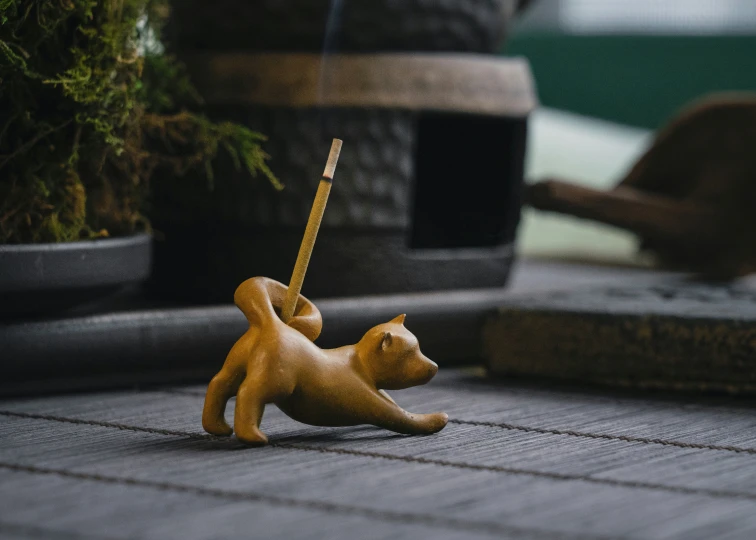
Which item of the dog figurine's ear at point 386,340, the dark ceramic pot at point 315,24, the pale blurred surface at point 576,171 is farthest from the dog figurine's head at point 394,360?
the pale blurred surface at point 576,171

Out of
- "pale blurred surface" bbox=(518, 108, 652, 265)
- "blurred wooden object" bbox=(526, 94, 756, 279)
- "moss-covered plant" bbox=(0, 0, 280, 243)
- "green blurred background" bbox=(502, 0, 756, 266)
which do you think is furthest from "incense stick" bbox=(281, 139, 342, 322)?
"green blurred background" bbox=(502, 0, 756, 266)

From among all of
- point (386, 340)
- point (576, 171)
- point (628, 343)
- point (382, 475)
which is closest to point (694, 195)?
point (576, 171)

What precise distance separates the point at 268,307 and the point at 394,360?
127 millimetres

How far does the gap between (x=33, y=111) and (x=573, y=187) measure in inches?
48.3

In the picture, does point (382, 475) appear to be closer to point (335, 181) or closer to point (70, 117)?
point (70, 117)

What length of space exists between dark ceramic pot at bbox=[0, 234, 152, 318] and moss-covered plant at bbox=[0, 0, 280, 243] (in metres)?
0.03

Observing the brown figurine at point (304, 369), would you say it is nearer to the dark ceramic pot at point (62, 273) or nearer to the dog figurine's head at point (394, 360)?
the dog figurine's head at point (394, 360)

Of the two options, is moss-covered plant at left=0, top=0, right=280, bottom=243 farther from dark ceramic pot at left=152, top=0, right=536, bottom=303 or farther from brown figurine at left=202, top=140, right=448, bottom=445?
brown figurine at left=202, top=140, right=448, bottom=445

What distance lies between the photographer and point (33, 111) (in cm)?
122

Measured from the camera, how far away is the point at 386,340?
41.2 inches

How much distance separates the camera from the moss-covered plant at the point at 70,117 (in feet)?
3.91

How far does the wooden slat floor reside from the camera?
2.61ft

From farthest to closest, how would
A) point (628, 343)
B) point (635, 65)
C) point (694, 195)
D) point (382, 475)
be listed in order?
point (635, 65)
point (694, 195)
point (628, 343)
point (382, 475)

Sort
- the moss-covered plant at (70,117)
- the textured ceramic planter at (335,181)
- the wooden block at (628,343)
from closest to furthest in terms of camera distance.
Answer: the moss-covered plant at (70,117)
the wooden block at (628,343)
the textured ceramic planter at (335,181)
